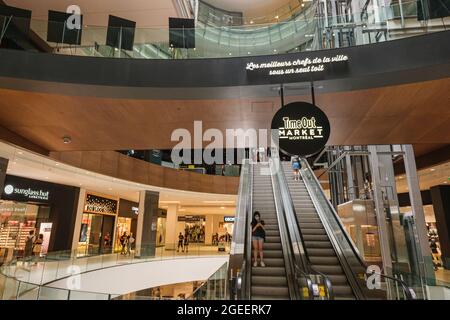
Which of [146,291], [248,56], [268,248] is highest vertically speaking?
[248,56]

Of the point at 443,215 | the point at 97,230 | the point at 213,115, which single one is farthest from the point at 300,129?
the point at 97,230

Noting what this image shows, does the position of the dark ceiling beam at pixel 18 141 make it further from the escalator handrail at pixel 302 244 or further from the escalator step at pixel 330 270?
the escalator step at pixel 330 270

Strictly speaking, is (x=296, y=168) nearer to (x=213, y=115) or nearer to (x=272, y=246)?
(x=272, y=246)

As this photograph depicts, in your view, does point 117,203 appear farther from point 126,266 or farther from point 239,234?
point 239,234

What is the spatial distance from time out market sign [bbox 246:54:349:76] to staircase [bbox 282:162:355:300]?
12.8 ft

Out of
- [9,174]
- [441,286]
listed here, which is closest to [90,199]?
[9,174]

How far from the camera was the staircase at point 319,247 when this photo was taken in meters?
6.08

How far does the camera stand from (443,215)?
14.3m

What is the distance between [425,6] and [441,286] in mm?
5284

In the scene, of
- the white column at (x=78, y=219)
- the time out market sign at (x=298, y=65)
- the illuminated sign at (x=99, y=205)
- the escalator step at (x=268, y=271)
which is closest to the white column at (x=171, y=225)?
the illuminated sign at (x=99, y=205)

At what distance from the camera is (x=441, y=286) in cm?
586

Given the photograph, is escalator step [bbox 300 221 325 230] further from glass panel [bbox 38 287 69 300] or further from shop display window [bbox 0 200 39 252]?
shop display window [bbox 0 200 39 252]

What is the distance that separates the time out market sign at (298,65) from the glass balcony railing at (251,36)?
0.39 meters

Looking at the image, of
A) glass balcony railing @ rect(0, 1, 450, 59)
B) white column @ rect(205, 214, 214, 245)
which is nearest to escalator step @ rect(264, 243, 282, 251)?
glass balcony railing @ rect(0, 1, 450, 59)
